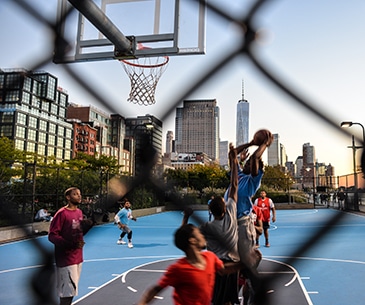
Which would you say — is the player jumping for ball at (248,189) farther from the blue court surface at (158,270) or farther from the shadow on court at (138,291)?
the shadow on court at (138,291)

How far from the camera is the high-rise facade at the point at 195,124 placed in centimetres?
95

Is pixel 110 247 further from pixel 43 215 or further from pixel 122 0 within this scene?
pixel 122 0

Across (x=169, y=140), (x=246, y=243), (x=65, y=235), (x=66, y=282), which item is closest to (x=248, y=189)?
(x=246, y=243)

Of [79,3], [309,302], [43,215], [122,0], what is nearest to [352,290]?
[309,302]

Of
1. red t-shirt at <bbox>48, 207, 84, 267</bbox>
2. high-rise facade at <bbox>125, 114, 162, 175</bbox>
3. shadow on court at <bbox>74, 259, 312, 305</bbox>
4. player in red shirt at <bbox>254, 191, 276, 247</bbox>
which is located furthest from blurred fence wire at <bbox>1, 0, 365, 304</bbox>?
player in red shirt at <bbox>254, 191, 276, 247</bbox>

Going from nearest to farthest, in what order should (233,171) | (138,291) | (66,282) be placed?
(233,171), (66,282), (138,291)

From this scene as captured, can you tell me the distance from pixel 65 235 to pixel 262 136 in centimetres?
265

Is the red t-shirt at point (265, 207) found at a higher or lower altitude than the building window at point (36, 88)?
lower

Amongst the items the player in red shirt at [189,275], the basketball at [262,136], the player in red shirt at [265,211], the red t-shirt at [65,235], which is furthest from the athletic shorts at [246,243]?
the player in red shirt at [265,211]

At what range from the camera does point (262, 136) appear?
113 cm

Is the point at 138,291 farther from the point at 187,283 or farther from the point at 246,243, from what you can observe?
the point at 246,243

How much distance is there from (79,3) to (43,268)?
129 centimetres

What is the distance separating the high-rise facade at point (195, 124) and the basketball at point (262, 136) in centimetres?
16

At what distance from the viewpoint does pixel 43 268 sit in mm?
1701
